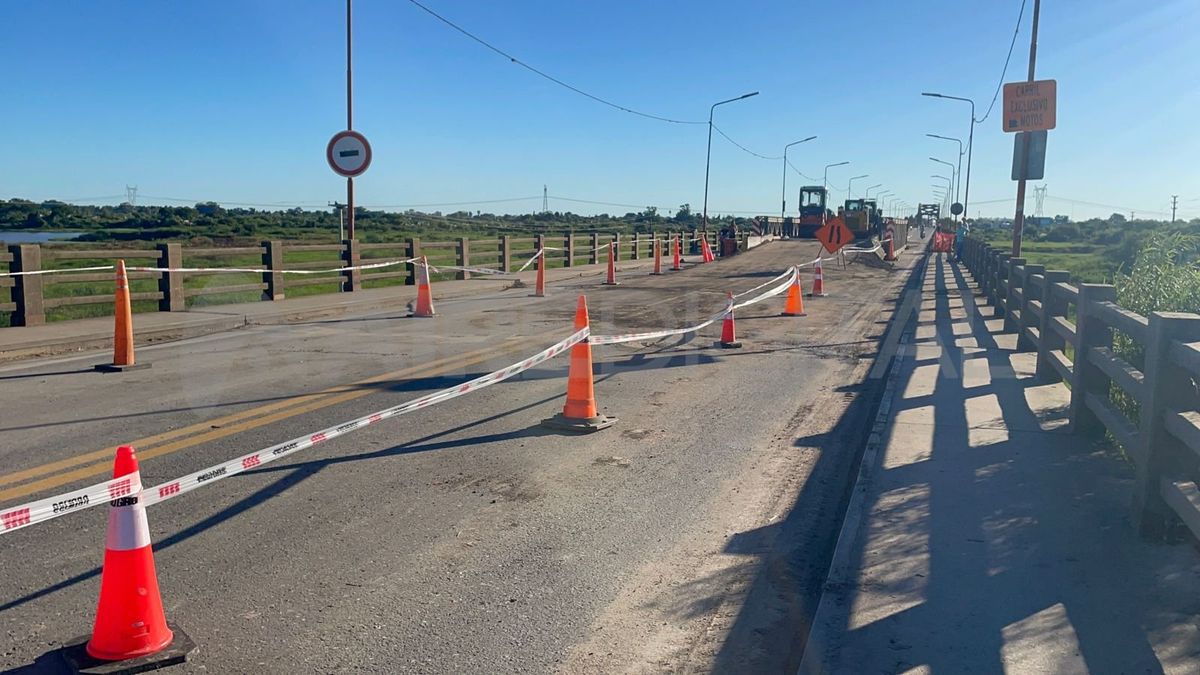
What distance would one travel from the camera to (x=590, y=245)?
123 feet

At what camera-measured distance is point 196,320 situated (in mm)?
14633

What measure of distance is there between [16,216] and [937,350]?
241 ft

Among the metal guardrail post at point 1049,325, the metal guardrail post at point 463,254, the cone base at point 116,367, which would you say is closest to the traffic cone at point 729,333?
the metal guardrail post at point 1049,325

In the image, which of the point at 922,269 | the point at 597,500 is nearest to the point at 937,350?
the point at 597,500

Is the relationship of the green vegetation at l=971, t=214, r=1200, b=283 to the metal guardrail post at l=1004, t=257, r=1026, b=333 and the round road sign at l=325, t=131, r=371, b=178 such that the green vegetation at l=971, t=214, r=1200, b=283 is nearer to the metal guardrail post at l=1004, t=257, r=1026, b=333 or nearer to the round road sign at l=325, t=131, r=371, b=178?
the metal guardrail post at l=1004, t=257, r=1026, b=333

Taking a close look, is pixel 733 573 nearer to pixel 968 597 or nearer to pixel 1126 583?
pixel 968 597

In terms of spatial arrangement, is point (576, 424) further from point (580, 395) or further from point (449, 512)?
point (449, 512)

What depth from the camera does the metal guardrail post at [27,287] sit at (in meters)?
13.6

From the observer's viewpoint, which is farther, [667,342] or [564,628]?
[667,342]

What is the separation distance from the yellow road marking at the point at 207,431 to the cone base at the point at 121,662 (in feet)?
7.91

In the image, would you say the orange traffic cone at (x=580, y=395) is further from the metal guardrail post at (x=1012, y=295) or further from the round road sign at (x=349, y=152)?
the round road sign at (x=349, y=152)

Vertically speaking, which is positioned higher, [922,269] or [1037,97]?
[1037,97]

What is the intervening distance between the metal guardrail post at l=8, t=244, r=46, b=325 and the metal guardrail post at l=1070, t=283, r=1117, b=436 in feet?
43.4

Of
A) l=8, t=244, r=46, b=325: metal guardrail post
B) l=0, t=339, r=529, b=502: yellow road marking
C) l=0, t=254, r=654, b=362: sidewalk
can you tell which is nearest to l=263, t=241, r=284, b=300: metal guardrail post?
l=0, t=254, r=654, b=362: sidewalk
